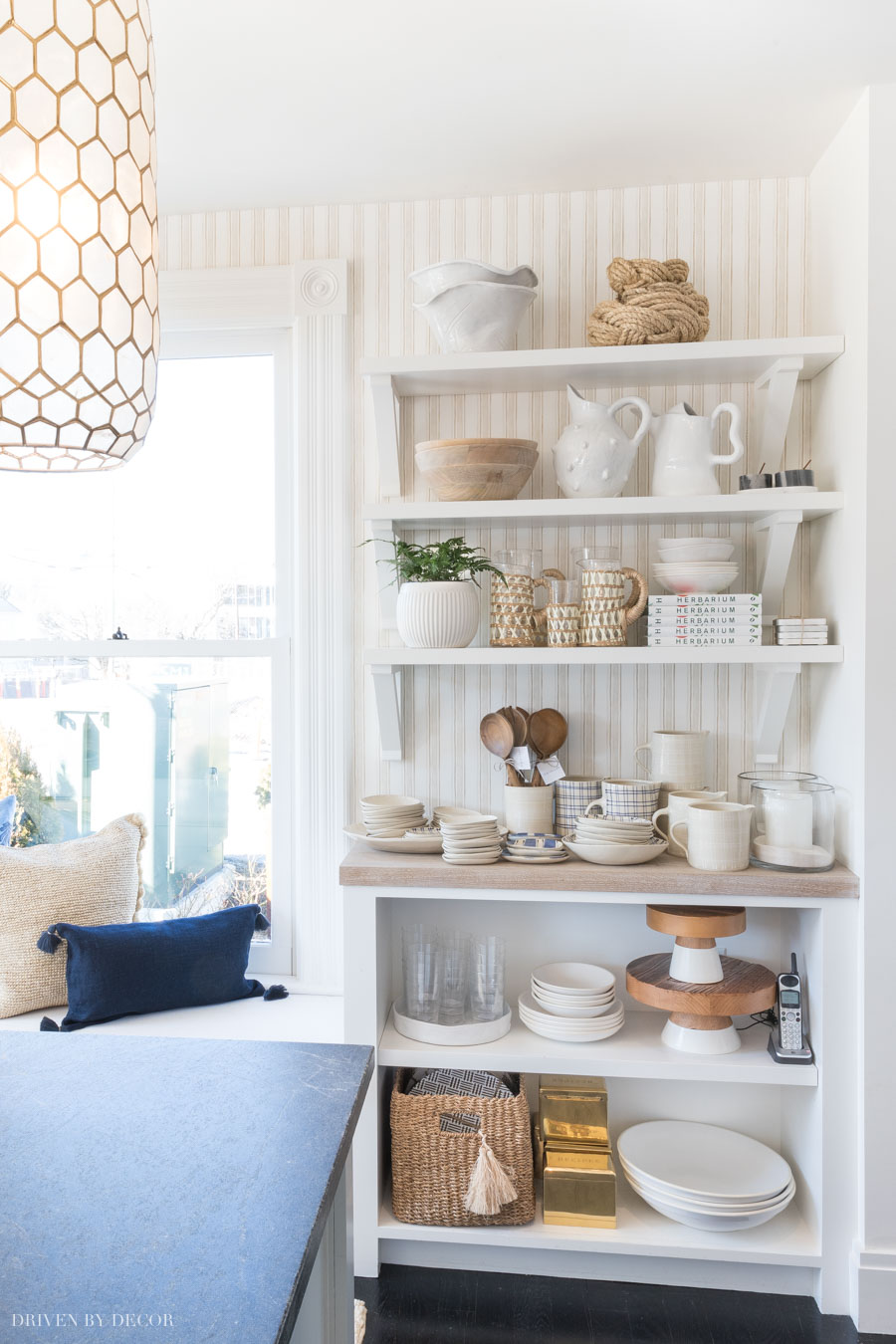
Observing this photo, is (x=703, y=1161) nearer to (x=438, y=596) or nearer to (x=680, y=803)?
(x=680, y=803)

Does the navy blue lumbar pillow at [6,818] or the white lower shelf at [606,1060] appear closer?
the white lower shelf at [606,1060]

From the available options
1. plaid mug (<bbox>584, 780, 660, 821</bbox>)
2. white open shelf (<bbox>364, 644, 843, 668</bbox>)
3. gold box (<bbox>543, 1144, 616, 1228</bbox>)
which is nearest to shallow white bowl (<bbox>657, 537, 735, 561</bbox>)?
white open shelf (<bbox>364, 644, 843, 668</bbox>)

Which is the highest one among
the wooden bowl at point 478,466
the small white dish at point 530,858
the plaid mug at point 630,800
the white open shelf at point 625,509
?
the wooden bowl at point 478,466

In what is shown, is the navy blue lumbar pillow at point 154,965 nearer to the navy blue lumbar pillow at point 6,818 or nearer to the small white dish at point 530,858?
the navy blue lumbar pillow at point 6,818

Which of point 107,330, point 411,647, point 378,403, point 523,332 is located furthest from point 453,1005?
point 107,330

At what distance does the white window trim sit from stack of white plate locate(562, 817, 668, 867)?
2.22ft

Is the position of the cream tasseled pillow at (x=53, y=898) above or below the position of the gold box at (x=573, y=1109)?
above

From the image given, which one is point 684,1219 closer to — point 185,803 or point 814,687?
point 814,687

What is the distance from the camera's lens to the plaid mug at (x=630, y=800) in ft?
7.00

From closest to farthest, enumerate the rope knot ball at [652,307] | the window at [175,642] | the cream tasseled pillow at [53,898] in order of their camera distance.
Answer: the rope knot ball at [652,307] → the cream tasseled pillow at [53,898] → the window at [175,642]

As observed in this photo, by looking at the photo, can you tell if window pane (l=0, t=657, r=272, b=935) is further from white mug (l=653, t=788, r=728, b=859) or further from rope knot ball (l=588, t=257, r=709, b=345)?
rope knot ball (l=588, t=257, r=709, b=345)

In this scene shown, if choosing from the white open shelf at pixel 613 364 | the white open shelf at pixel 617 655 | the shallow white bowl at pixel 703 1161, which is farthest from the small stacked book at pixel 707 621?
the shallow white bowl at pixel 703 1161

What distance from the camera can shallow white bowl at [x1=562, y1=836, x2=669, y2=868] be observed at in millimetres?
2094

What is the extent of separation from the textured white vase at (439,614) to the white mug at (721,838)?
2.10 feet
